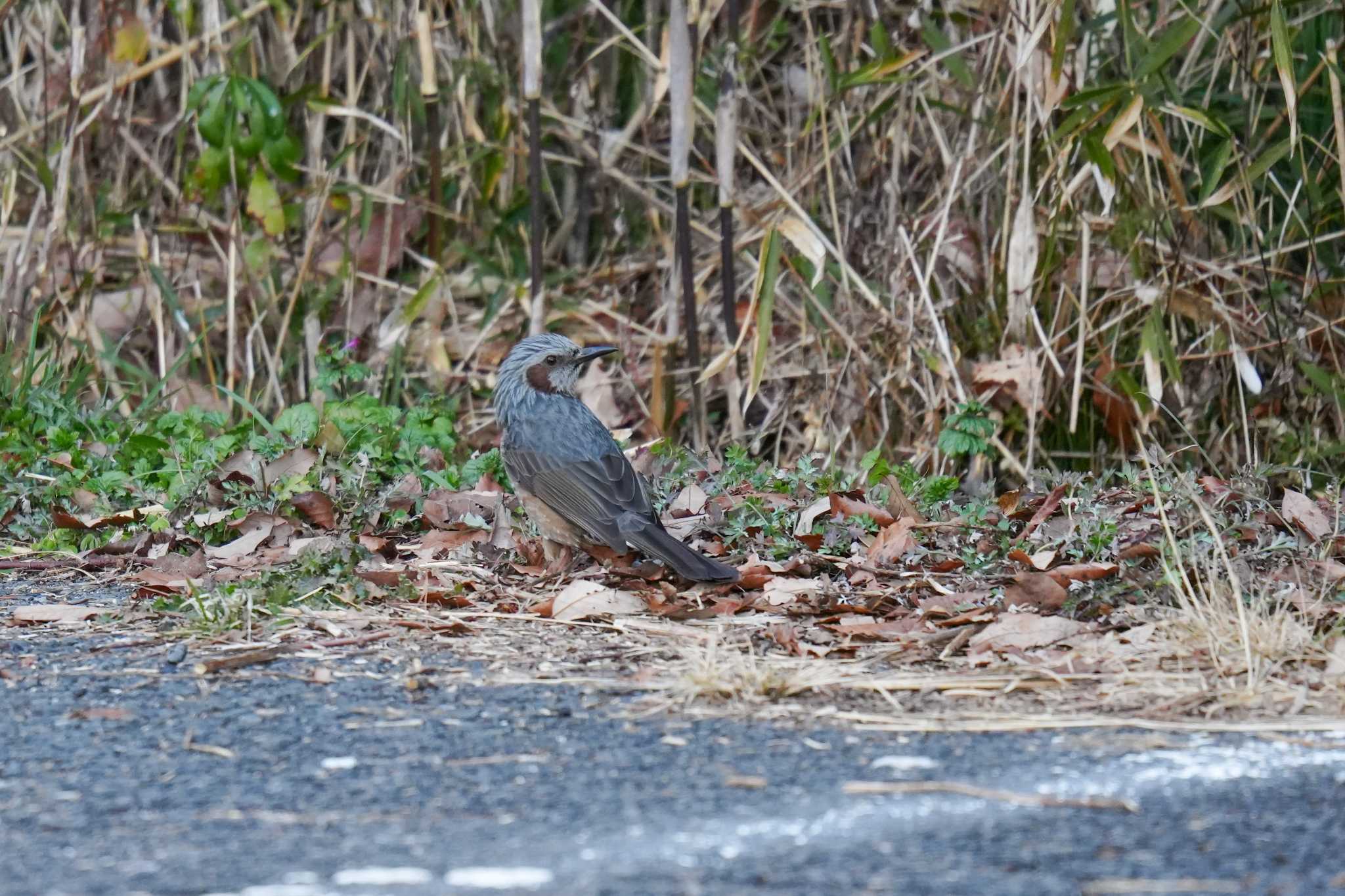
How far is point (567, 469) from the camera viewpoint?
517 centimetres

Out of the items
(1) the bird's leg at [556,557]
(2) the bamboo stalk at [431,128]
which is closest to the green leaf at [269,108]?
(2) the bamboo stalk at [431,128]

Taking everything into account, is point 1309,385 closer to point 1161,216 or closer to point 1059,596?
point 1161,216

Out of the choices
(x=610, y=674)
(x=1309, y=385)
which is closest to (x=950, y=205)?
(x=1309, y=385)

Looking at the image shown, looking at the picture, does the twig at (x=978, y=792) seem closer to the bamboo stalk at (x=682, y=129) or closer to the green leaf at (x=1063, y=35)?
the bamboo stalk at (x=682, y=129)

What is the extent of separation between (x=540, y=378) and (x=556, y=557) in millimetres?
942

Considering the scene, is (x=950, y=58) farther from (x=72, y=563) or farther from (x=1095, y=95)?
(x=72, y=563)

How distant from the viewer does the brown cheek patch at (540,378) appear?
5816mm

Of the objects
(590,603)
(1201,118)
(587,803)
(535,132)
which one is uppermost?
(1201,118)

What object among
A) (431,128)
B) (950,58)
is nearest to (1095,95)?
(950,58)

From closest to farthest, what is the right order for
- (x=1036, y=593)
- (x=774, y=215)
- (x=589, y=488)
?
1. (x=1036, y=593)
2. (x=589, y=488)
3. (x=774, y=215)

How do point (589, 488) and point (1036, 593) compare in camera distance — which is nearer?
point (1036, 593)

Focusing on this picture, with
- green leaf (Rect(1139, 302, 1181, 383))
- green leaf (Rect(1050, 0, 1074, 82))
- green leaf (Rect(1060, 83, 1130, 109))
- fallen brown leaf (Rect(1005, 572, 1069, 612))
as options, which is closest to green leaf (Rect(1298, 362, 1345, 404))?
green leaf (Rect(1139, 302, 1181, 383))

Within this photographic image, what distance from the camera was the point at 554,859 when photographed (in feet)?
8.00

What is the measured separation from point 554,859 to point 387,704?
107 centimetres
